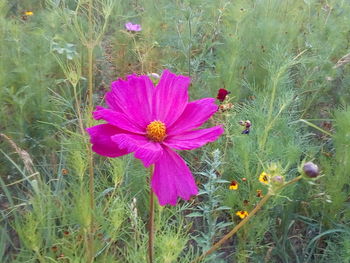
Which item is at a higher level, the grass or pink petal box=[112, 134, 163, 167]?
pink petal box=[112, 134, 163, 167]

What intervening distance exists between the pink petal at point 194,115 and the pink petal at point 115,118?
0.30ft

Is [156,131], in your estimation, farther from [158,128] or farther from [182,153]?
[182,153]

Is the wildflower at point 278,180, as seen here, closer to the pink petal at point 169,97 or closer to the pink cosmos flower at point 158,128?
the pink cosmos flower at point 158,128

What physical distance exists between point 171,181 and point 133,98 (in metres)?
0.22

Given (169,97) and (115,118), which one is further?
(169,97)

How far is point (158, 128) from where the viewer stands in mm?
956

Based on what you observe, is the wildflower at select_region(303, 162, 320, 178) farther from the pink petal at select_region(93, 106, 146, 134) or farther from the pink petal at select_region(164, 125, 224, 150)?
the pink petal at select_region(93, 106, 146, 134)

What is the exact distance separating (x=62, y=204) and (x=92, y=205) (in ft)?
0.69

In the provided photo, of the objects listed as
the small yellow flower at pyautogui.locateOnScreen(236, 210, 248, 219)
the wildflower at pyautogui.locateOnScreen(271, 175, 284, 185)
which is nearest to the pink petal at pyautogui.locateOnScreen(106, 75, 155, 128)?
the wildflower at pyautogui.locateOnScreen(271, 175, 284, 185)

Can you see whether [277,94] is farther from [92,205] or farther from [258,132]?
[92,205]

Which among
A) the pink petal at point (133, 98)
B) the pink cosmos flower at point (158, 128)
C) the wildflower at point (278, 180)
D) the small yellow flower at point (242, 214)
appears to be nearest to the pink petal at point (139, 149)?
the pink cosmos flower at point (158, 128)

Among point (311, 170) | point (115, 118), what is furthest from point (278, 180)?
point (115, 118)

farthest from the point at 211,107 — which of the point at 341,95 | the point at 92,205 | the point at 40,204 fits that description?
the point at 341,95

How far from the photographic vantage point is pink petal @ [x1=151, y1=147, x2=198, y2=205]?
0.84 metres
